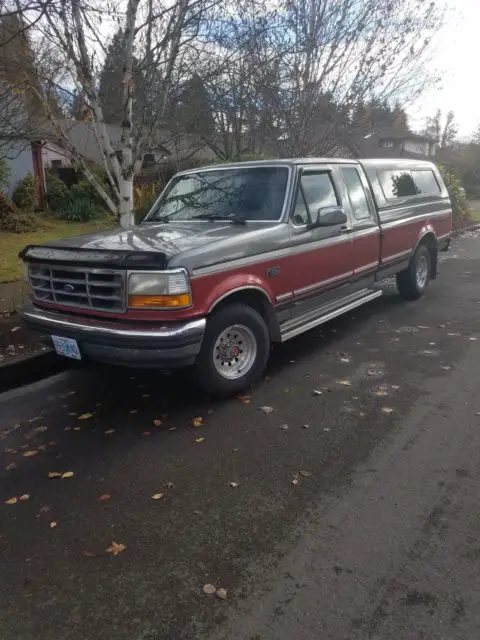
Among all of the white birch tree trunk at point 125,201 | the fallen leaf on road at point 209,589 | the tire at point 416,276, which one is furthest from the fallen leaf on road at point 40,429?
the tire at point 416,276

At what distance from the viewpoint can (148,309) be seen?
385cm

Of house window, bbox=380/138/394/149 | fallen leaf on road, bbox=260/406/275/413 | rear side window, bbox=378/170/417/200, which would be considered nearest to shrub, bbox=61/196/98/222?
rear side window, bbox=378/170/417/200

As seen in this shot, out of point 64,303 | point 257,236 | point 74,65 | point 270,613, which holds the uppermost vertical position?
point 74,65

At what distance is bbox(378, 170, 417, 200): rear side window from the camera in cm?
682

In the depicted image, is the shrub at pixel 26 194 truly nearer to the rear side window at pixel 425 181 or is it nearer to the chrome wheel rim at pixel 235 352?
the rear side window at pixel 425 181

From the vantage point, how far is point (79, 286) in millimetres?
4176

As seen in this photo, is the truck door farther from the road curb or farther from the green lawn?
the green lawn

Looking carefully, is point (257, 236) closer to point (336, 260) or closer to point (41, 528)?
point (336, 260)

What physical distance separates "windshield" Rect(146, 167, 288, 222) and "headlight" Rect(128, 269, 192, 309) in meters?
1.39

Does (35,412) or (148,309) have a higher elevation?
(148,309)

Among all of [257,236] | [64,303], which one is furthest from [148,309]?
[257,236]

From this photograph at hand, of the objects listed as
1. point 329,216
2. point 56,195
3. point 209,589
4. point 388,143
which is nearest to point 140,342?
point 209,589

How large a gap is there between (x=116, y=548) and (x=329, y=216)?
3.56 meters

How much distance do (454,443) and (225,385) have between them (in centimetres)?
184
